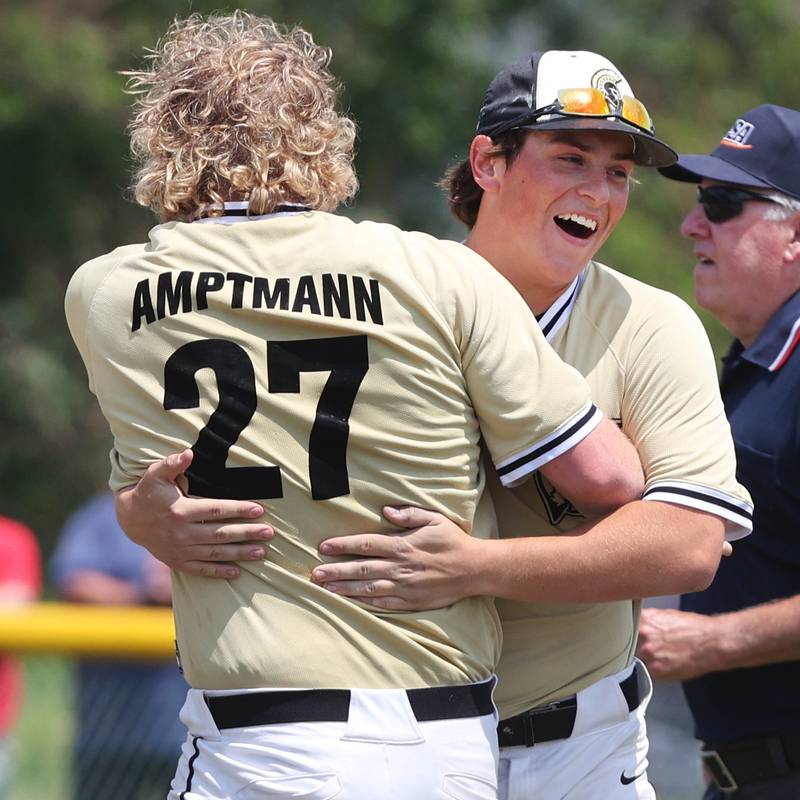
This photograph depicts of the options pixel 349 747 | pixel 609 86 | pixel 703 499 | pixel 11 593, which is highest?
pixel 609 86

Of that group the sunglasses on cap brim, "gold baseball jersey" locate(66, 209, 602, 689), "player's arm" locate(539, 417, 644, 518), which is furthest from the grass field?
the sunglasses on cap brim

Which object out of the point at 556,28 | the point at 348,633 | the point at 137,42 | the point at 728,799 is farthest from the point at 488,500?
the point at 556,28

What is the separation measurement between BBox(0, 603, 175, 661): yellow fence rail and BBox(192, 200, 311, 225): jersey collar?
293cm

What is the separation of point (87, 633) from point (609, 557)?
10.4 ft

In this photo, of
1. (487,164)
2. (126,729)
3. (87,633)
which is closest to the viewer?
(487,164)

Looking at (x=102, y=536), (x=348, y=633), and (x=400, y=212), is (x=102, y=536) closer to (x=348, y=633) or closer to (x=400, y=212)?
(x=348, y=633)

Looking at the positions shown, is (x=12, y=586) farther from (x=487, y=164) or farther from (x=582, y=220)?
(x=582, y=220)

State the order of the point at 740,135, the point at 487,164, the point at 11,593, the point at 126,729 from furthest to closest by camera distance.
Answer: the point at 11,593, the point at 126,729, the point at 740,135, the point at 487,164

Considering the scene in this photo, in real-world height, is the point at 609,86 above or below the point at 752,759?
above

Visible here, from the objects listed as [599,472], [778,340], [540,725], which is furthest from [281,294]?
[778,340]

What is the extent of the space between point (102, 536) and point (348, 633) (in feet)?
13.6

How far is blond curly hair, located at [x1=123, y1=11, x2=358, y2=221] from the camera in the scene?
8.20 ft

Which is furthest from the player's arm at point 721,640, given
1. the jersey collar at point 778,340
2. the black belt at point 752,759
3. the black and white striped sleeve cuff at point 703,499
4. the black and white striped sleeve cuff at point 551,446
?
the black and white striped sleeve cuff at point 551,446

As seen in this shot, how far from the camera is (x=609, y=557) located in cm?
250
